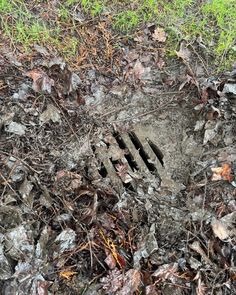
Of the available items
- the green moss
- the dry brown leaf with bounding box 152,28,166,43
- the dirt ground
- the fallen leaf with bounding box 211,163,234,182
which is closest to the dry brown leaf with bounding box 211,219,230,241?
the dirt ground

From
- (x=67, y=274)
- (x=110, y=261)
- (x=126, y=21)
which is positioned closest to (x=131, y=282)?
(x=110, y=261)

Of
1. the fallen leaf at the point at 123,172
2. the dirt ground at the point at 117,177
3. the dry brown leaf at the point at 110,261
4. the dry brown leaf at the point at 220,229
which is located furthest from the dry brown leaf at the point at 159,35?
the dry brown leaf at the point at 110,261

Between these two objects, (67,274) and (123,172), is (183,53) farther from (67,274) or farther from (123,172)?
(67,274)

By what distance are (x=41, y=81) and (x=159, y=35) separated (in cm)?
100

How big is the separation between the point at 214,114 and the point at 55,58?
1124mm

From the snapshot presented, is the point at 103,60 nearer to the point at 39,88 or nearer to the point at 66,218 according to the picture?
the point at 39,88

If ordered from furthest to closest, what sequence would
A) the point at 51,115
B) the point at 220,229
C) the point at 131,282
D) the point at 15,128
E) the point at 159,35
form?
the point at 159,35 → the point at 51,115 → the point at 15,128 → the point at 220,229 → the point at 131,282

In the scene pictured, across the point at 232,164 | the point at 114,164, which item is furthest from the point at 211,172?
the point at 114,164

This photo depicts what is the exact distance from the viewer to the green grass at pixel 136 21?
3.08 metres

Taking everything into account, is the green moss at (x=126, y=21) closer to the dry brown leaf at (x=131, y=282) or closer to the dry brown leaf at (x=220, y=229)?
the dry brown leaf at (x=220, y=229)

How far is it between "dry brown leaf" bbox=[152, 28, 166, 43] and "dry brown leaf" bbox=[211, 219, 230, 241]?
1.49 metres

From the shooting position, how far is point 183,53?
10.1 ft

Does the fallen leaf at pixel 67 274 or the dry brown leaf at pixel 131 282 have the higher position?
the fallen leaf at pixel 67 274

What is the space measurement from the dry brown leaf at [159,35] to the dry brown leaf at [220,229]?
149 cm
